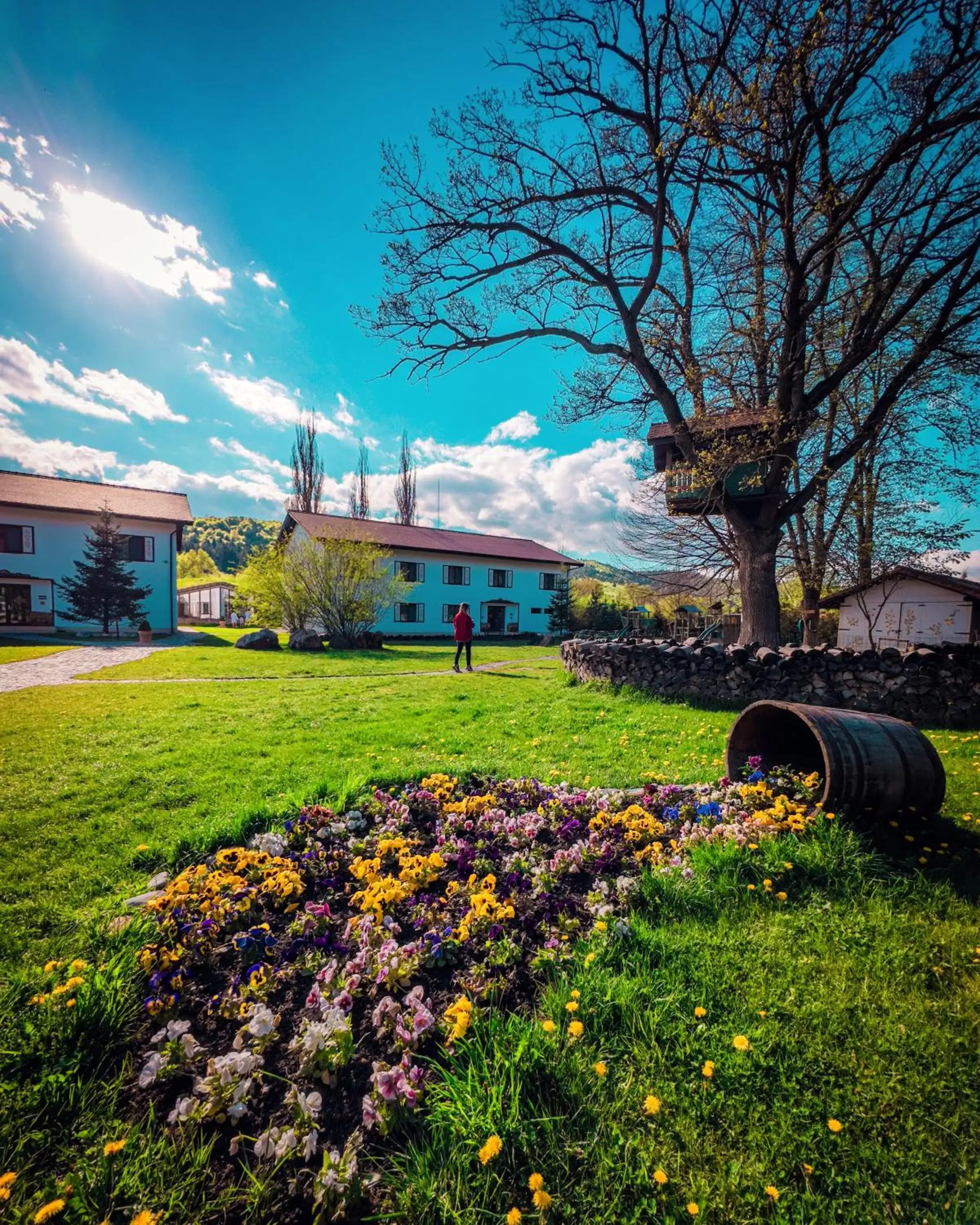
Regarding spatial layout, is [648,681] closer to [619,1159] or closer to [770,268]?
[619,1159]

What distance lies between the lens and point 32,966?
6.88 feet

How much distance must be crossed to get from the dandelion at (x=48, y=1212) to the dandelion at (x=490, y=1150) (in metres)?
1.07

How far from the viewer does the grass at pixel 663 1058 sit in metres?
1.34

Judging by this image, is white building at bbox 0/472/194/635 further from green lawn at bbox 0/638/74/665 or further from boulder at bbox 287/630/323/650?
boulder at bbox 287/630/323/650

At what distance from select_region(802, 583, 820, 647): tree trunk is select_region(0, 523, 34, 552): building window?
33.4 m

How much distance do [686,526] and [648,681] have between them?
4832 mm

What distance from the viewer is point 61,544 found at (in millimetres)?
24844

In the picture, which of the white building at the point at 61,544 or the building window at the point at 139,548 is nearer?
the white building at the point at 61,544

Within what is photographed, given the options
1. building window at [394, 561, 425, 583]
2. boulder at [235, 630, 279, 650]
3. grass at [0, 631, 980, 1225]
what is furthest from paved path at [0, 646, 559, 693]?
building window at [394, 561, 425, 583]

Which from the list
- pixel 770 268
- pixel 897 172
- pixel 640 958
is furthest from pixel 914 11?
pixel 640 958

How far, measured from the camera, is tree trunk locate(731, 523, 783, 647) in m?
8.75

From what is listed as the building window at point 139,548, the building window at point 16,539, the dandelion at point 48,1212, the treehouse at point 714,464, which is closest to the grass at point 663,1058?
the dandelion at point 48,1212

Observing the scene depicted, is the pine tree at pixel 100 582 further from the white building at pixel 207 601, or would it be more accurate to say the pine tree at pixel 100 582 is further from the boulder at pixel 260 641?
the white building at pixel 207 601

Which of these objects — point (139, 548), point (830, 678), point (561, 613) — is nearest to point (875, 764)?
point (830, 678)
